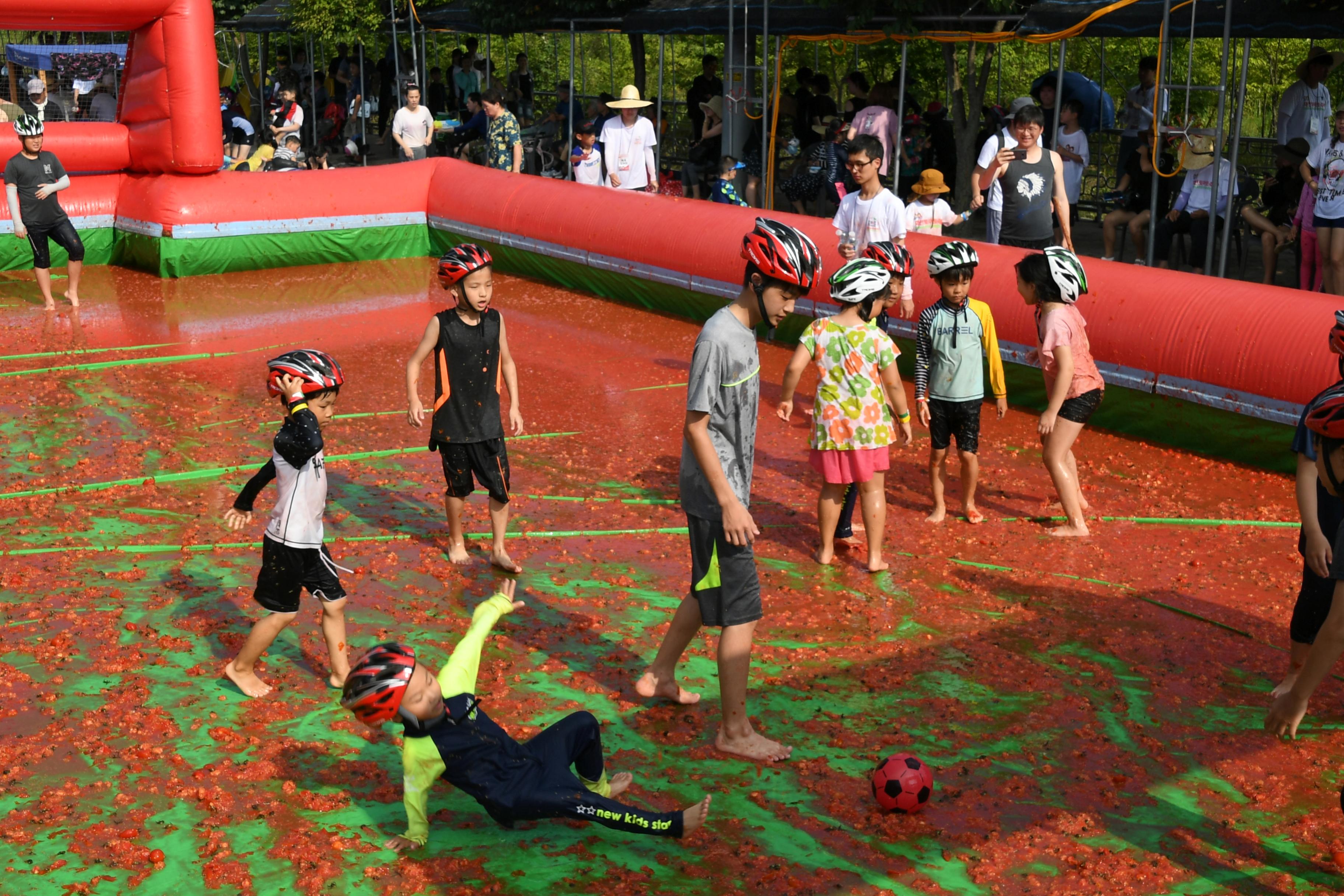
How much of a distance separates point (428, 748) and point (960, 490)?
5.22 meters

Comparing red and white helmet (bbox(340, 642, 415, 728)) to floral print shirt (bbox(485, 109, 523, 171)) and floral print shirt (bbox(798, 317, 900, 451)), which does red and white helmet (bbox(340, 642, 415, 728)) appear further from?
floral print shirt (bbox(485, 109, 523, 171))

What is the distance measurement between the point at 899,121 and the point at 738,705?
12.1 metres

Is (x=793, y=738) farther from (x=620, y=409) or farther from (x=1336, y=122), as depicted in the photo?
(x=1336, y=122)

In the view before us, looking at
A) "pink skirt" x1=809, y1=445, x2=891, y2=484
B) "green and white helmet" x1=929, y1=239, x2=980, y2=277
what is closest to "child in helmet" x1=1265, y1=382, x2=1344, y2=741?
"pink skirt" x1=809, y1=445, x2=891, y2=484

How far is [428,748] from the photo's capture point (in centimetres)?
468

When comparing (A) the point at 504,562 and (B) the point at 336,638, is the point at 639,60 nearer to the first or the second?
(A) the point at 504,562

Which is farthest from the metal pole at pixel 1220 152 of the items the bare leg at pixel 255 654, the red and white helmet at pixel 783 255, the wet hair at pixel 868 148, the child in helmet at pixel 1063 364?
the bare leg at pixel 255 654

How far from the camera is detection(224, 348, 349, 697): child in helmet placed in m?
5.75

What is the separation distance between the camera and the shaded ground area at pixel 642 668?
486 centimetres

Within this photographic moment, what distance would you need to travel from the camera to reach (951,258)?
7.98 meters

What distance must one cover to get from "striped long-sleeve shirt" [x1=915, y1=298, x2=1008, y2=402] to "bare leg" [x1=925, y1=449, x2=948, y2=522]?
378mm

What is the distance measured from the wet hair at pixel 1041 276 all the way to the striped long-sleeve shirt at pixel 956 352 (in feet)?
1.21

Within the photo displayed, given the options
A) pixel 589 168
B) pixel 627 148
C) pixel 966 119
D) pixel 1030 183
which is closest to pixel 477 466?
pixel 1030 183

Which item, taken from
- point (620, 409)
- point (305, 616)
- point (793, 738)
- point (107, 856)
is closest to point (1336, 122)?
point (620, 409)
